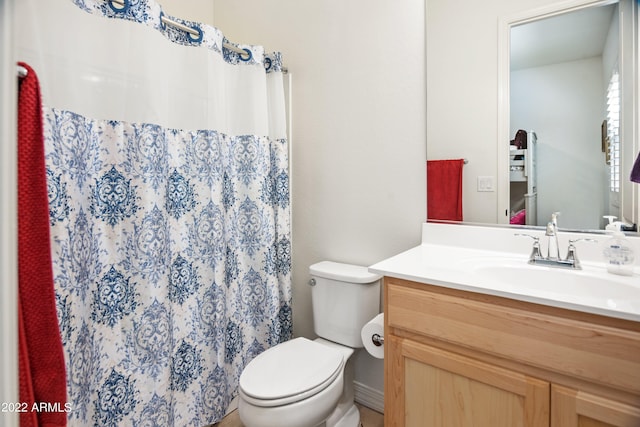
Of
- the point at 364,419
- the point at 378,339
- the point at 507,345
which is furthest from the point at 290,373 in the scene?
the point at 507,345

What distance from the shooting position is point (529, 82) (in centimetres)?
130

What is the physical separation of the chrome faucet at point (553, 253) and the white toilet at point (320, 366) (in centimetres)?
65

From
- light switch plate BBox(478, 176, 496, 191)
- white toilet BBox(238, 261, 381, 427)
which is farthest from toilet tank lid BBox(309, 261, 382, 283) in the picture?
light switch plate BBox(478, 176, 496, 191)

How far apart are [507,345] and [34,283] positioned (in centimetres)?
113

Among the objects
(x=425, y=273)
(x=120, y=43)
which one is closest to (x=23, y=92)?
(x=120, y=43)

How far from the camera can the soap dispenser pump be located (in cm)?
103

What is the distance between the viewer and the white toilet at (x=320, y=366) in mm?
1154

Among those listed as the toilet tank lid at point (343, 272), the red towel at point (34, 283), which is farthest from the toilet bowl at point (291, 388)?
the red towel at point (34, 283)

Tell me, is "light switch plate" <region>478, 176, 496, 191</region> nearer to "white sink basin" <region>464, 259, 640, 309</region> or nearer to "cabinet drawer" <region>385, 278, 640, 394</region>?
"white sink basin" <region>464, 259, 640, 309</region>

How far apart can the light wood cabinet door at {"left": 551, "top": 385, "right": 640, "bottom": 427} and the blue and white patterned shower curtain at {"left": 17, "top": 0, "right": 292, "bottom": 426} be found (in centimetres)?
128

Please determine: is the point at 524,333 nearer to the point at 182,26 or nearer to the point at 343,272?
the point at 343,272

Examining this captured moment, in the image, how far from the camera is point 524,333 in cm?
88

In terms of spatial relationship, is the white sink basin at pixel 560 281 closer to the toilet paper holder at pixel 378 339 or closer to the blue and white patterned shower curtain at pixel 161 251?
the toilet paper holder at pixel 378 339

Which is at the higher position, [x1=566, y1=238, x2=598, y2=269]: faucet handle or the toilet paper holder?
[x1=566, y1=238, x2=598, y2=269]: faucet handle
